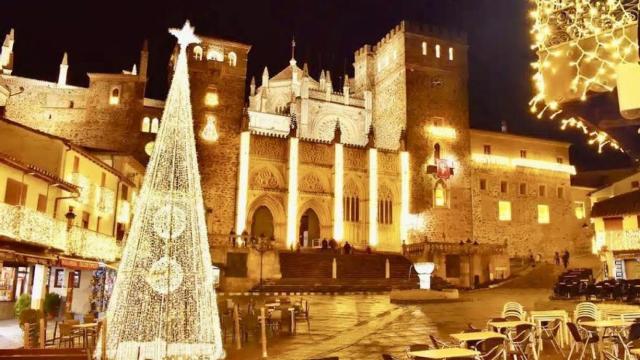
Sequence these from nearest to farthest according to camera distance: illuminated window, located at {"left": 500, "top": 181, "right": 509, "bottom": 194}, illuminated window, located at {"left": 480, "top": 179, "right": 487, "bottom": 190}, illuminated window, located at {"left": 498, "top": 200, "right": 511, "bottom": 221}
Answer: illuminated window, located at {"left": 480, "top": 179, "right": 487, "bottom": 190}
illuminated window, located at {"left": 498, "top": 200, "right": 511, "bottom": 221}
illuminated window, located at {"left": 500, "top": 181, "right": 509, "bottom": 194}

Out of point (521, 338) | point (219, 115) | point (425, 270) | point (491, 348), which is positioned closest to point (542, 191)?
point (425, 270)

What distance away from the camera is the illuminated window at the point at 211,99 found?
38781mm

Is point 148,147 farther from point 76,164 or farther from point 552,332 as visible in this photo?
point 552,332

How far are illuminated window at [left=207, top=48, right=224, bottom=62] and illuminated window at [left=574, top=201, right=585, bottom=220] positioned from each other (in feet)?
110

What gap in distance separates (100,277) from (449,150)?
28.9 m

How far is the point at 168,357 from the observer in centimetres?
846

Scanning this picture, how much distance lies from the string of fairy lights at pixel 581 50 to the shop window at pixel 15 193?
18635mm

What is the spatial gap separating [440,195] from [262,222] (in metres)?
14.6

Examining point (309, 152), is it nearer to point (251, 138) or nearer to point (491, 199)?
point (251, 138)

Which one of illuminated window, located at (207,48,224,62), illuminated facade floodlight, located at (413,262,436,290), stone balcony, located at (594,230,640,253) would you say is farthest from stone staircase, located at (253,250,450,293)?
illuminated window, located at (207,48,224,62)

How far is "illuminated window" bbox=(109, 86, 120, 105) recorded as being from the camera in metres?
43.4

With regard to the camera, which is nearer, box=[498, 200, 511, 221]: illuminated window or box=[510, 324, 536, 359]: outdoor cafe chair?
box=[510, 324, 536, 359]: outdoor cafe chair

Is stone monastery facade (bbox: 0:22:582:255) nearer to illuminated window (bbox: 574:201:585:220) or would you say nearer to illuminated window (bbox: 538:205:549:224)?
illuminated window (bbox: 538:205:549:224)

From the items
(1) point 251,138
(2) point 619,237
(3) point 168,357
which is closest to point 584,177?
(2) point 619,237
